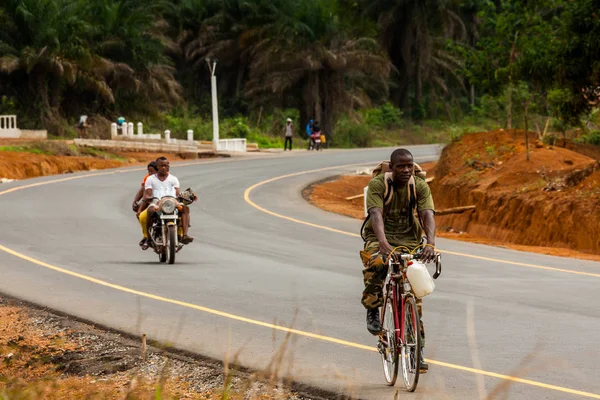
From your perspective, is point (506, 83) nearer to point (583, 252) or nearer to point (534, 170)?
point (534, 170)

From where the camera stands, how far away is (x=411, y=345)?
805 centimetres

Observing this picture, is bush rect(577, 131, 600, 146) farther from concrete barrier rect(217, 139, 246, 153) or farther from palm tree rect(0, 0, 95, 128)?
palm tree rect(0, 0, 95, 128)

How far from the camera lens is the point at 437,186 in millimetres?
33188

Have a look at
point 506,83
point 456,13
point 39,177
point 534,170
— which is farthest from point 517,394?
point 456,13

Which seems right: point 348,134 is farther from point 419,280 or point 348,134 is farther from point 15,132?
point 419,280

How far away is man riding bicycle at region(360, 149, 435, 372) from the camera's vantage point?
8562 mm

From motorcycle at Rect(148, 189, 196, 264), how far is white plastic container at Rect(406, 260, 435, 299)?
9.71 m

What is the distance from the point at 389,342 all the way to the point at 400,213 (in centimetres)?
108

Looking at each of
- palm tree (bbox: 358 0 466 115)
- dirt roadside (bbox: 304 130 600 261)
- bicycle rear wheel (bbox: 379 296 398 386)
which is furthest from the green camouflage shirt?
palm tree (bbox: 358 0 466 115)

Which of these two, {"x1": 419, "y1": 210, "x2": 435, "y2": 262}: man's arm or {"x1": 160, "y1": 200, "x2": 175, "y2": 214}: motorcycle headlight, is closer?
{"x1": 419, "y1": 210, "x2": 435, "y2": 262}: man's arm

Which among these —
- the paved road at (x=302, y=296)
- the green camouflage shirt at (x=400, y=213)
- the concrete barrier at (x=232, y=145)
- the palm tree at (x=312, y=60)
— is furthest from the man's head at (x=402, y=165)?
the palm tree at (x=312, y=60)

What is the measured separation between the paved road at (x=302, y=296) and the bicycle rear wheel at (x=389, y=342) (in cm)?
16

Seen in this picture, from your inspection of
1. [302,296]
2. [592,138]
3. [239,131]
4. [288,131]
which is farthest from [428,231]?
[239,131]

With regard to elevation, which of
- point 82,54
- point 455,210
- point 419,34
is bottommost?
point 455,210
